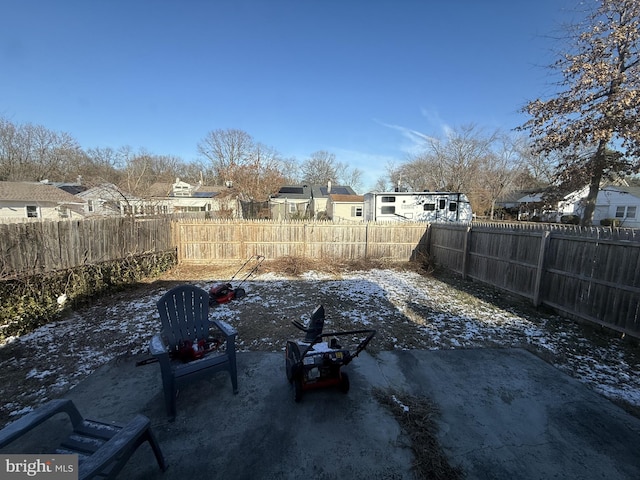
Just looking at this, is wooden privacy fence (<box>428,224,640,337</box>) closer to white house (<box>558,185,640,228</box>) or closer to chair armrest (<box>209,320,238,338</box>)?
chair armrest (<box>209,320,238,338</box>)

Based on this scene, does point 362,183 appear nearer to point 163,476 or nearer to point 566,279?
point 566,279

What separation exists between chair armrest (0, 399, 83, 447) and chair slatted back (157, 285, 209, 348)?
1.07m

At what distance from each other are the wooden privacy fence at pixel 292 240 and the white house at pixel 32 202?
14678mm

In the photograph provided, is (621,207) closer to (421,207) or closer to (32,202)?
(421,207)

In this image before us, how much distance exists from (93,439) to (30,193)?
26.5m

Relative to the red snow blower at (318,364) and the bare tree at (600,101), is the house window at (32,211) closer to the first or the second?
the red snow blower at (318,364)

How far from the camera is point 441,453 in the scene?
2.10 metres

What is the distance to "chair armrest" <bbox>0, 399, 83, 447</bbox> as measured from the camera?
1485 mm

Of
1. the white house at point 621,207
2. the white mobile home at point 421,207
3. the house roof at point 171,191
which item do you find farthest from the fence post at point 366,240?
the white house at point 621,207

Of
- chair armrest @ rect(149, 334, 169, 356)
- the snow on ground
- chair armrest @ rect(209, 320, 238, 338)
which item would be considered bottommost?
the snow on ground

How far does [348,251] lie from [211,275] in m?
4.85

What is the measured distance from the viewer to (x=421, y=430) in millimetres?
2314

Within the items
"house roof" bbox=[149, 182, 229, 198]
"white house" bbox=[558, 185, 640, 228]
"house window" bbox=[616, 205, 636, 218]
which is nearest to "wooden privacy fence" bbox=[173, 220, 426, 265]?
"house roof" bbox=[149, 182, 229, 198]

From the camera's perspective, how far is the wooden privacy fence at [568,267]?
4.11 metres
